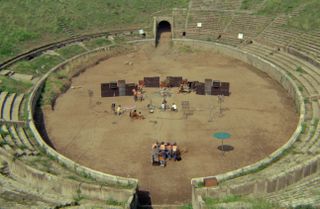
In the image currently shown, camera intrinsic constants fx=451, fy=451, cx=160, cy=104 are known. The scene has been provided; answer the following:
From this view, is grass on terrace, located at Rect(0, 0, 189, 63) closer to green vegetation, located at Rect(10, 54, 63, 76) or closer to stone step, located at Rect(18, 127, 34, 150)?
green vegetation, located at Rect(10, 54, 63, 76)

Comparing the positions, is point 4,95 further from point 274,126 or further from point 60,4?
point 60,4

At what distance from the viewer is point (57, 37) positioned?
60750mm

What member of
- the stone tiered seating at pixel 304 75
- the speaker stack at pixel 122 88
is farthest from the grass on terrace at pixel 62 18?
the stone tiered seating at pixel 304 75

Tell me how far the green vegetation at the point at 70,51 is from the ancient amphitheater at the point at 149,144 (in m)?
0.13

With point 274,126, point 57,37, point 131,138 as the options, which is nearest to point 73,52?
point 57,37

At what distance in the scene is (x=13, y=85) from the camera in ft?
148

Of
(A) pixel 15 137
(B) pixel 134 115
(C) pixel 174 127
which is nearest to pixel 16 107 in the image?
(A) pixel 15 137

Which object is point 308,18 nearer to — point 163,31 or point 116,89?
point 163,31

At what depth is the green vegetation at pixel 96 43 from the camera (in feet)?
196

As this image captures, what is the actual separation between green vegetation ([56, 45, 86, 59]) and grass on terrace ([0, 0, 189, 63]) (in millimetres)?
3147

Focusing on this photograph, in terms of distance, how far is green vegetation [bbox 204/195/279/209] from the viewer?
20.8 meters

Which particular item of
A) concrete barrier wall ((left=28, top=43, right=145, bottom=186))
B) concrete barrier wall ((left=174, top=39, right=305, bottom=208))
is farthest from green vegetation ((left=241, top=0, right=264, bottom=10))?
concrete barrier wall ((left=28, top=43, right=145, bottom=186))

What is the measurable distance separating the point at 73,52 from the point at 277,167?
3572 centimetres

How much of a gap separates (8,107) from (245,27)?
115ft
